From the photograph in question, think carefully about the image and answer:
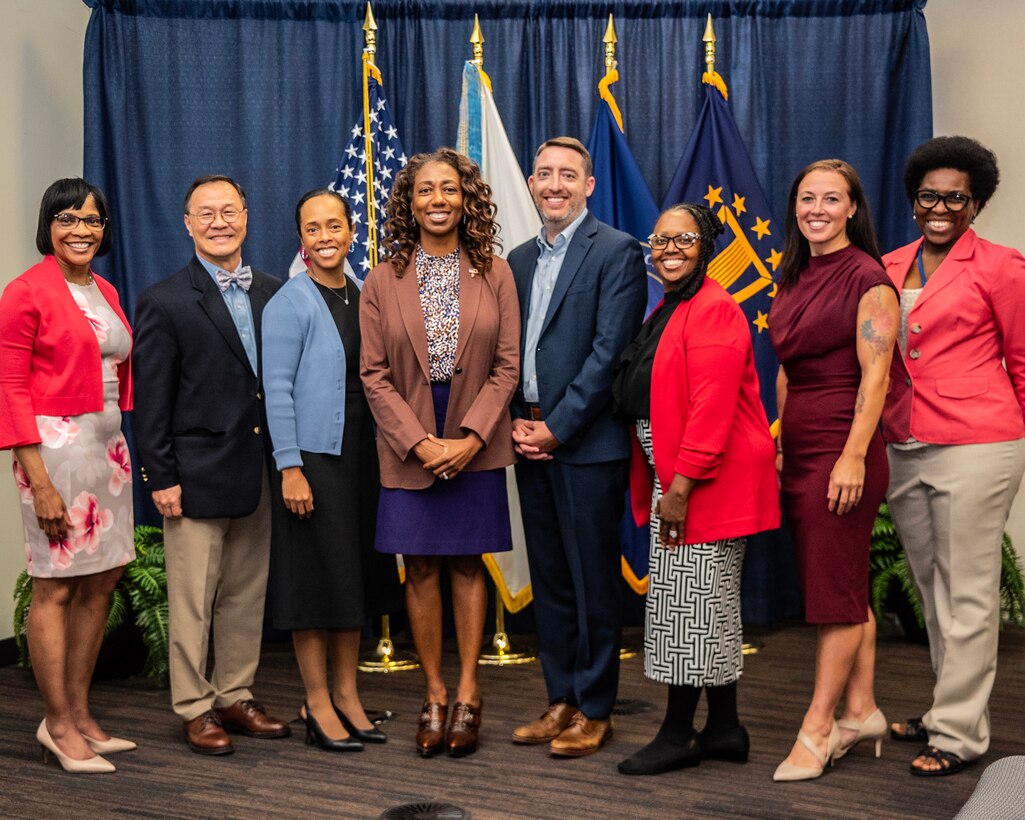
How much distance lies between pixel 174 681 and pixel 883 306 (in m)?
2.34

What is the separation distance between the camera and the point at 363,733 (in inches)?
136

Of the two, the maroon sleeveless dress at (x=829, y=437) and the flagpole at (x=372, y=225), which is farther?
the flagpole at (x=372, y=225)

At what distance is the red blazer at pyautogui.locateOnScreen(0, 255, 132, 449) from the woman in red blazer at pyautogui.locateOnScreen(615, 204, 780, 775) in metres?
1.55

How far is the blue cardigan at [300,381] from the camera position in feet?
10.7

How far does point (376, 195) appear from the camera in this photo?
181 inches

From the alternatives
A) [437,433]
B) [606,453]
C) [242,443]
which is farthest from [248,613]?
[606,453]

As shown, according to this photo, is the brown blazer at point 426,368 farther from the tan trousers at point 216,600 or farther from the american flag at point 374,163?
the american flag at point 374,163

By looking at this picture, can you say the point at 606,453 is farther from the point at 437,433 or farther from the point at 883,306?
the point at 883,306

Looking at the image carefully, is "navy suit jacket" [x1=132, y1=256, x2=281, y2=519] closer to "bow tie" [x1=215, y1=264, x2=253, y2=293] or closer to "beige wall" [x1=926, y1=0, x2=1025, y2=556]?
"bow tie" [x1=215, y1=264, x2=253, y2=293]

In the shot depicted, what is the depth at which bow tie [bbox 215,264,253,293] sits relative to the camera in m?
3.44

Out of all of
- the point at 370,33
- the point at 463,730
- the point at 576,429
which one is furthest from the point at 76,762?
the point at 370,33

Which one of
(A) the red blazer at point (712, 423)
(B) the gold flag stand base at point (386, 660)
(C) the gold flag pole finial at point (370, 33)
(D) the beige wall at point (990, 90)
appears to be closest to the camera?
(A) the red blazer at point (712, 423)

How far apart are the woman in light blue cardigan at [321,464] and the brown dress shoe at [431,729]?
0.57 feet

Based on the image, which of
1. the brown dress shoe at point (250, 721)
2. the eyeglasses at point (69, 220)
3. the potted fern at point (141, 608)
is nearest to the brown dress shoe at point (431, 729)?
the brown dress shoe at point (250, 721)
